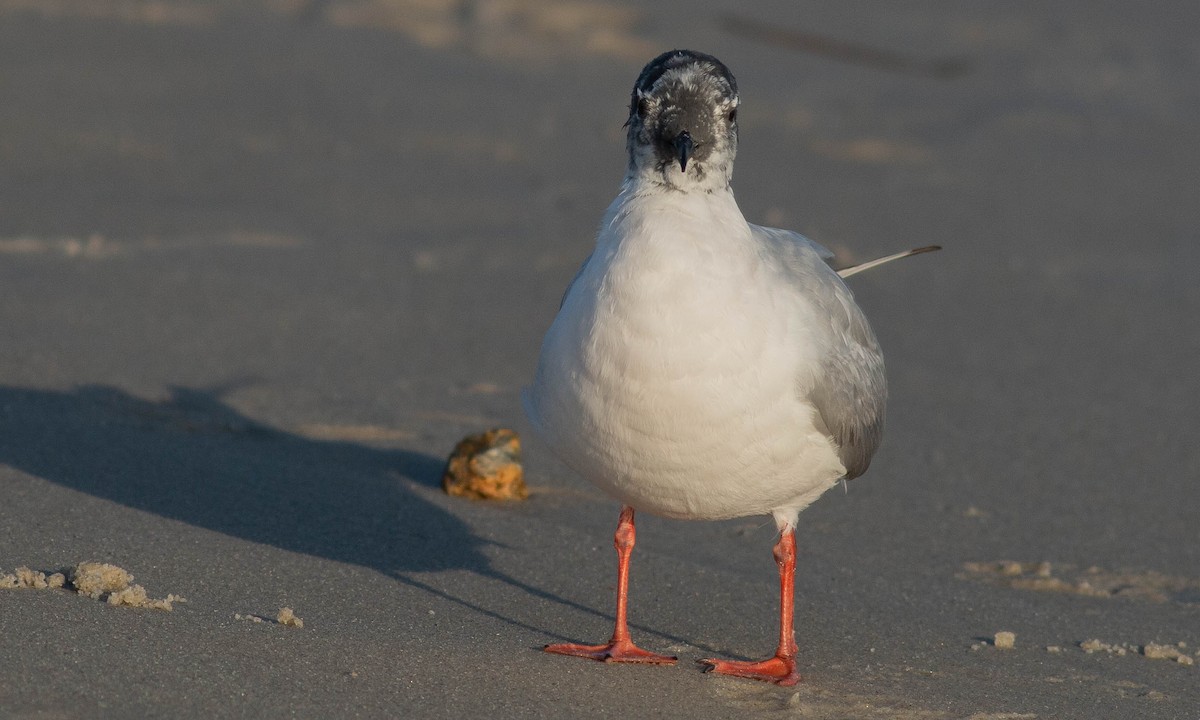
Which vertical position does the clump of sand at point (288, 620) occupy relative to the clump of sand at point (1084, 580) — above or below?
below

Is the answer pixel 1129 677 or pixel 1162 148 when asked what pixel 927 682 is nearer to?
pixel 1129 677

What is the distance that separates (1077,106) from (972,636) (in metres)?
8.48

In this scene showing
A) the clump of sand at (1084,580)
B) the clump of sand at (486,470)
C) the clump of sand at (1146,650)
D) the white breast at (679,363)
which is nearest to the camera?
the white breast at (679,363)

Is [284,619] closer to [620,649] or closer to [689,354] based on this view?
[620,649]

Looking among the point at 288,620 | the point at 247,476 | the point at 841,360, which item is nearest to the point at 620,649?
the point at 288,620

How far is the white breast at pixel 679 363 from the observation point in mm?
3721

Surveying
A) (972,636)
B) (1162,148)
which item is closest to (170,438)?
(972,636)

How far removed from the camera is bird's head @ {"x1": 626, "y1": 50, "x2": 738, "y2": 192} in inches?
153

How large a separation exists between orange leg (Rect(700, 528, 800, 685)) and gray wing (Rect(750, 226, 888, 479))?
31 cm

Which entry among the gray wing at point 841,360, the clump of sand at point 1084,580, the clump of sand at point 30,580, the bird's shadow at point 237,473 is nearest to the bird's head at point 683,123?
the gray wing at point 841,360

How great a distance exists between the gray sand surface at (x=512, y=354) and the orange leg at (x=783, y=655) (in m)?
0.09

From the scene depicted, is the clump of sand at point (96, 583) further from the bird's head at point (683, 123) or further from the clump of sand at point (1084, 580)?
the clump of sand at point (1084, 580)

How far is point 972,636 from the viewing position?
15.3ft

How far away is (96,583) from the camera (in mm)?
3926
